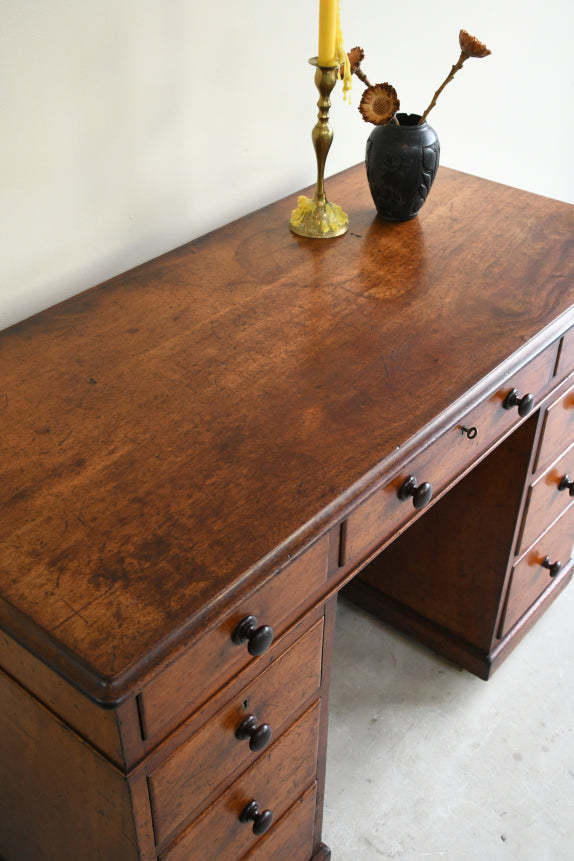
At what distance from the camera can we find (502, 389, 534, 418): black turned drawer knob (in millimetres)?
1258

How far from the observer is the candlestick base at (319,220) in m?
1.46

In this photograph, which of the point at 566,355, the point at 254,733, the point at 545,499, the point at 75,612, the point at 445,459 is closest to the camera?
the point at 75,612

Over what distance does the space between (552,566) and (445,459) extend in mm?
798

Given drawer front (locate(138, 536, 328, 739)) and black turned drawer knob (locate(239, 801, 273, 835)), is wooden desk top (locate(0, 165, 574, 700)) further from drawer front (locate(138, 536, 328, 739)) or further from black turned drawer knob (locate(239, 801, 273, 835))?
black turned drawer knob (locate(239, 801, 273, 835))

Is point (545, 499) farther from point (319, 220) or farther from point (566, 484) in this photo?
point (319, 220)

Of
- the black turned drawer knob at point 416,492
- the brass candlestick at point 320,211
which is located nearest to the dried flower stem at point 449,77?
the brass candlestick at point 320,211

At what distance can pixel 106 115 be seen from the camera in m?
1.28

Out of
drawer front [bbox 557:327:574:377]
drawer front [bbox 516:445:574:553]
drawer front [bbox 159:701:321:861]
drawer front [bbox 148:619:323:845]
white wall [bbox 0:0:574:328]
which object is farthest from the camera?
drawer front [bbox 516:445:574:553]

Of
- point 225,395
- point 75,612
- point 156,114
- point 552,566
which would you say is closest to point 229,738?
point 75,612

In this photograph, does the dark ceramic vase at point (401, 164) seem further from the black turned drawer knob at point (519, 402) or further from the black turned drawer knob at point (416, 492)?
the black turned drawer knob at point (416, 492)

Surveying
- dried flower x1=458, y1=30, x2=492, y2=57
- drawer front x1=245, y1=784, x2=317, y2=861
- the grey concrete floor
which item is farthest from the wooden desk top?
the grey concrete floor

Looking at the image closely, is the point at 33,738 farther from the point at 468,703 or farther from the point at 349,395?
the point at 468,703

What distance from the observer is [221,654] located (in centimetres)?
90

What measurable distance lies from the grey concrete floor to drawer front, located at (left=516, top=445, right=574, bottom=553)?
1.16 feet
